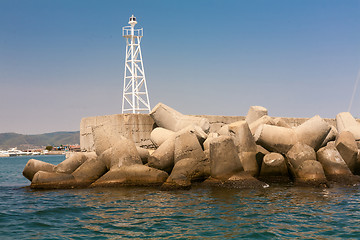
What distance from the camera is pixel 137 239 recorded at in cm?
598

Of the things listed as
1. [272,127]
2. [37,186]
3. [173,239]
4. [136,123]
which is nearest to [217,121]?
[136,123]

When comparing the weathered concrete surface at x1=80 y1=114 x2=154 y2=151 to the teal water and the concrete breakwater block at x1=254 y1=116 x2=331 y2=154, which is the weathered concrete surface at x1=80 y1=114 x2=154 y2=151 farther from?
the concrete breakwater block at x1=254 y1=116 x2=331 y2=154

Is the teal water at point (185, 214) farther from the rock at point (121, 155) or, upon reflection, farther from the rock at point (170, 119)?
the rock at point (170, 119)

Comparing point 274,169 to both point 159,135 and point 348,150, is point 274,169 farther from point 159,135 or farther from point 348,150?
point 159,135

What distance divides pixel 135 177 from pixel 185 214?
311 centimetres

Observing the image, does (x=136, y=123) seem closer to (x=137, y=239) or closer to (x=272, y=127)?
(x=272, y=127)

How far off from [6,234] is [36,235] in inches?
20.7

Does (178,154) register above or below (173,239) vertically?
above

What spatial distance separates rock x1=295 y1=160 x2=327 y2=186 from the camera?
9.89 meters

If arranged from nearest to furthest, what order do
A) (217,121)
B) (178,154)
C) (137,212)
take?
(137,212), (178,154), (217,121)

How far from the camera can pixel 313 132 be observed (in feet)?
36.3

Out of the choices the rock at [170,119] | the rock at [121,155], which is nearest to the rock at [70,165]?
the rock at [121,155]

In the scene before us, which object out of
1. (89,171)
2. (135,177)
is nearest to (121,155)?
(135,177)

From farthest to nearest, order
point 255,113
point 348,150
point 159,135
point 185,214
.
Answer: point 255,113 → point 159,135 → point 348,150 → point 185,214
